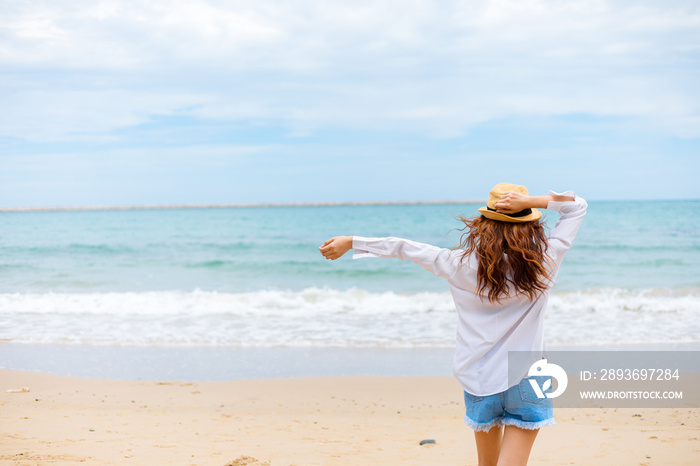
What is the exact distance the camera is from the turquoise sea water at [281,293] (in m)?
9.61

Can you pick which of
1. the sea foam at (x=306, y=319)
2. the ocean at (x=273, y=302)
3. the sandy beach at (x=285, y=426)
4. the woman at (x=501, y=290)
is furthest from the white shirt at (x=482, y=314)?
the sea foam at (x=306, y=319)

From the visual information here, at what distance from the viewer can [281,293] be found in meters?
14.9

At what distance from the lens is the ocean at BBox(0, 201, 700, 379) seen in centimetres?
870

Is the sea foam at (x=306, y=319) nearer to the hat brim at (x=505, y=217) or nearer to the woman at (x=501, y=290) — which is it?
the woman at (x=501, y=290)

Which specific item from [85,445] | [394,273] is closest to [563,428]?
[85,445]

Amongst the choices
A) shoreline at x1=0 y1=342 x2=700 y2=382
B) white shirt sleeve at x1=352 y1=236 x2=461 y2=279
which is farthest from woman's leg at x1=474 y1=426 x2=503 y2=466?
shoreline at x1=0 y1=342 x2=700 y2=382

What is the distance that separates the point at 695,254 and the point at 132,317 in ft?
66.7

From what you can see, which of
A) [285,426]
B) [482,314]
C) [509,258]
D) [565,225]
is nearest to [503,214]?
[509,258]

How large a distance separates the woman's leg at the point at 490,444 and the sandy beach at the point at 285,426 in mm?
2004

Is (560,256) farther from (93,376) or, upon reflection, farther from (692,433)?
(93,376)

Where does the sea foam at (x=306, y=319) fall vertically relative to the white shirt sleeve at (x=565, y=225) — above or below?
below

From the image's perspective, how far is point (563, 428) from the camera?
5039 mm

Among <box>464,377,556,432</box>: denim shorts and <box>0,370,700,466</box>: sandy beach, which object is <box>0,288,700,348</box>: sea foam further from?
<box>464,377,556,432</box>: denim shorts

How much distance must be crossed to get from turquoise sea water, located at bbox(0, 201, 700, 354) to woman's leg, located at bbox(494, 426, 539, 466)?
0.92 m
